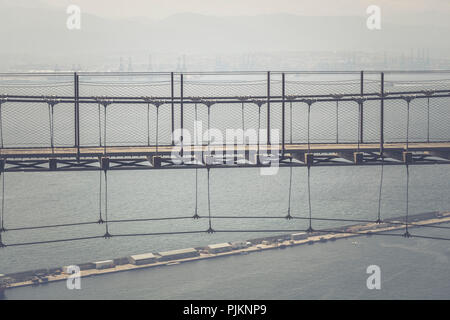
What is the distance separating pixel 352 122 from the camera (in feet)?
455

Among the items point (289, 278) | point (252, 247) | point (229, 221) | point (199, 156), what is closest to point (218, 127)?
point (229, 221)

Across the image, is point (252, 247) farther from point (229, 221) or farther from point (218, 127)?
point (218, 127)

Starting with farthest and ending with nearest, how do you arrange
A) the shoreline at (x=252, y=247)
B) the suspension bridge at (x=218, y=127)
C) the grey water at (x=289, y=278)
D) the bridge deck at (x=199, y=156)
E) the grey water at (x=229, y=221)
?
the grey water at (x=229, y=221) → the shoreline at (x=252, y=247) → the grey water at (x=289, y=278) → the suspension bridge at (x=218, y=127) → the bridge deck at (x=199, y=156)

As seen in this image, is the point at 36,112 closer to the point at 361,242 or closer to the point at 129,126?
the point at 129,126

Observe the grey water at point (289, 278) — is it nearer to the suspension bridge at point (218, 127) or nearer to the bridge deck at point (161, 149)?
the suspension bridge at point (218, 127)

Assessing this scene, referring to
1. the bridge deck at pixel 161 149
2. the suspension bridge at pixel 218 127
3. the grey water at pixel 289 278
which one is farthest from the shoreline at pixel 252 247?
the bridge deck at pixel 161 149

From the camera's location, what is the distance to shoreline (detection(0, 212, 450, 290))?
62.1m

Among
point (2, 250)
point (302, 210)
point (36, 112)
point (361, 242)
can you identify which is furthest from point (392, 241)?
point (36, 112)

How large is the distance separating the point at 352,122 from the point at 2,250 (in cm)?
8233

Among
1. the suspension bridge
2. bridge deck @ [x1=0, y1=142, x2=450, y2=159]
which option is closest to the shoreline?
the suspension bridge

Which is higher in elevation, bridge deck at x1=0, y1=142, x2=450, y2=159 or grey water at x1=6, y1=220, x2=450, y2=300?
bridge deck at x1=0, y1=142, x2=450, y2=159

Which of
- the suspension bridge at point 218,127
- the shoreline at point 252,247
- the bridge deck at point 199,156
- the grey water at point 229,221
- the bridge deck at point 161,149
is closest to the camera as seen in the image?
the bridge deck at point 199,156

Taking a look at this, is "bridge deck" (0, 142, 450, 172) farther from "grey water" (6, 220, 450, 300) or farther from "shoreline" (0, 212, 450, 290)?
"grey water" (6, 220, 450, 300)

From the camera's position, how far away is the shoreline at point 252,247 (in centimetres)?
6209
